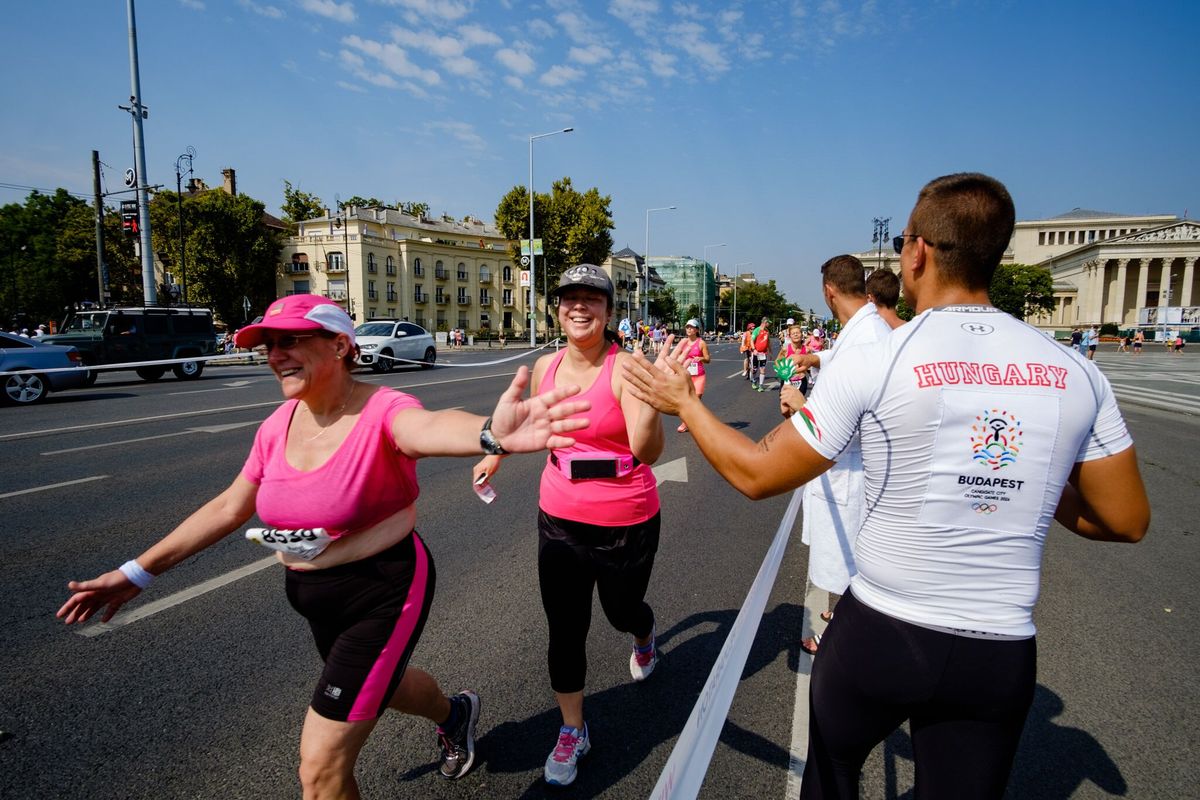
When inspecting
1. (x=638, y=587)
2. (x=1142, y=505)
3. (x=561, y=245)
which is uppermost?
(x=561, y=245)

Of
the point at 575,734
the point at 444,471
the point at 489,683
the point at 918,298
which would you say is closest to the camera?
the point at 918,298

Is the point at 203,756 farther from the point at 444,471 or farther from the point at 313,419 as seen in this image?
the point at 444,471

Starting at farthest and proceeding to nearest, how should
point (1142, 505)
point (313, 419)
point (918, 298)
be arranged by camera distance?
point (313, 419)
point (918, 298)
point (1142, 505)

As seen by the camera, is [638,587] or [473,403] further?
[473,403]

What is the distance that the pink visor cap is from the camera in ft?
6.41

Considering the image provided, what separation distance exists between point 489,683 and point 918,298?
108 inches

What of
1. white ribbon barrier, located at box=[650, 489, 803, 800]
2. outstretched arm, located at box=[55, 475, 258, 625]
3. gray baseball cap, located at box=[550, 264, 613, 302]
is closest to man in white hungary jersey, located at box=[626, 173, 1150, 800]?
white ribbon barrier, located at box=[650, 489, 803, 800]

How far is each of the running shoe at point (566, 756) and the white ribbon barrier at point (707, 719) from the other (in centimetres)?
65

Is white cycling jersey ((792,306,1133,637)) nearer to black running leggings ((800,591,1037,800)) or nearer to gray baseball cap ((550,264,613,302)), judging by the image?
black running leggings ((800,591,1037,800))

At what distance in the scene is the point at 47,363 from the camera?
13859mm

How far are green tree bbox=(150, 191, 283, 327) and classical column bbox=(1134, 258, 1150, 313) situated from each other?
102m

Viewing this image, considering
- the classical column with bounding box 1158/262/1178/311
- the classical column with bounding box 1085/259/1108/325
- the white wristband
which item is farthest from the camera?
the classical column with bounding box 1085/259/1108/325

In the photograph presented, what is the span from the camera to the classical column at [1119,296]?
8019cm

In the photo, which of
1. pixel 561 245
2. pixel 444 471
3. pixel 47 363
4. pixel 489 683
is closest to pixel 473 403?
pixel 444 471
